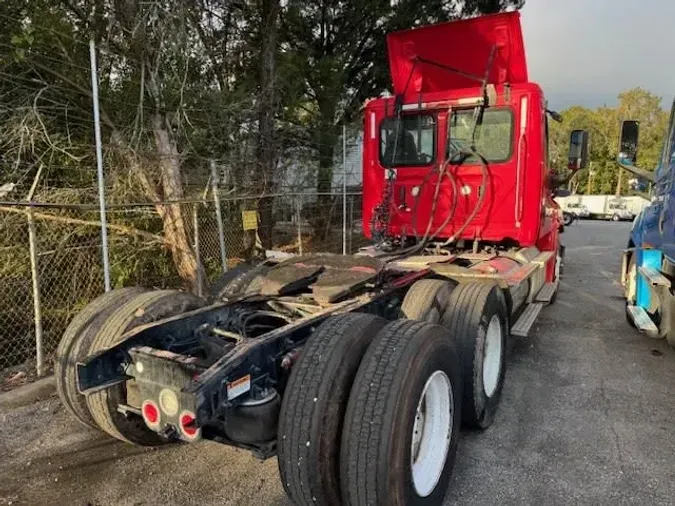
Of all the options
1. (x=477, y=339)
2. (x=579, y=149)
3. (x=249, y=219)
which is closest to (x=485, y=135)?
(x=579, y=149)

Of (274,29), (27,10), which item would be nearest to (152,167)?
(27,10)

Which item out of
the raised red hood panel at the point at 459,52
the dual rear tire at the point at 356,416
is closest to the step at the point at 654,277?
the raised red hood panel at the point at 459,52

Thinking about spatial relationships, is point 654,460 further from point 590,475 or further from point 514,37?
point 514,37

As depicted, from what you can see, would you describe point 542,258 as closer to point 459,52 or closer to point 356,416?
point 459,52

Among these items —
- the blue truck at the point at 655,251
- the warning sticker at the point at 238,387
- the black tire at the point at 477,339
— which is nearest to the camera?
the warning sticker at the point at 238,387

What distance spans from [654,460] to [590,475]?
551 millimetres

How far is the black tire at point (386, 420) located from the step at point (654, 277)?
3.26 m

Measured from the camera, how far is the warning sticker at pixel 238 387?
244cm

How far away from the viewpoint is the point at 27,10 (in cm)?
575

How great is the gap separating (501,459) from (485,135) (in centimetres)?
344

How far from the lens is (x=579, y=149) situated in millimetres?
6453

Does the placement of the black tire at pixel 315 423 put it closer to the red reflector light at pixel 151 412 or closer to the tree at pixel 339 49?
the red reflector light at pixel 151 412

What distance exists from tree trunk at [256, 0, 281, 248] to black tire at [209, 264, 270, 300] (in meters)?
4.05

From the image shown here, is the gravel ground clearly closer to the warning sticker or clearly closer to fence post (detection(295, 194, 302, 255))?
the warning sticker
